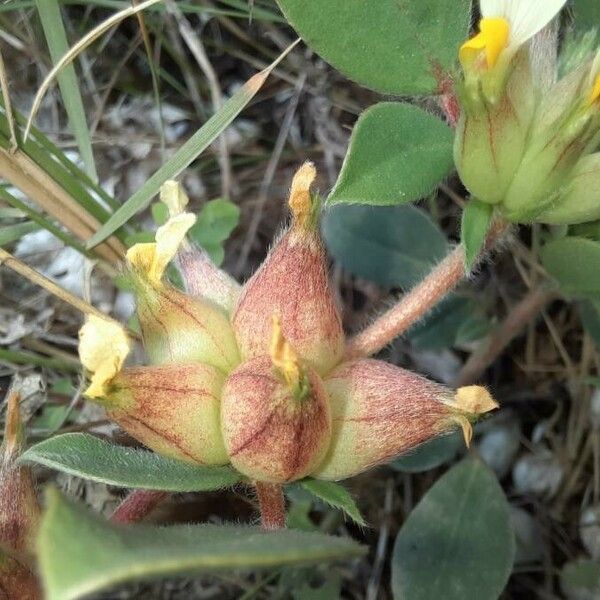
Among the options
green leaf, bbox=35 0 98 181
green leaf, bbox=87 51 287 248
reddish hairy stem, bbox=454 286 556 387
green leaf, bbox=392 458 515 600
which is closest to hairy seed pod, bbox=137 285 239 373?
green leaf, bbox=87 51 287 248

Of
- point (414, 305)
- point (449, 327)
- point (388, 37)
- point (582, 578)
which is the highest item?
point (388, 37)

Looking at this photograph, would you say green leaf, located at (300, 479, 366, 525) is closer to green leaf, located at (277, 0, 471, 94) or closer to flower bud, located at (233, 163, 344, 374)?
flower bud, located at (233, 163, 344, 374)

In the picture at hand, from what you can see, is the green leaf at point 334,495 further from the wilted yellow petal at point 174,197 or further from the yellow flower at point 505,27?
the yellow flower at point 505,27

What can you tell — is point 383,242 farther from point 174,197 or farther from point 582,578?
point 582,578

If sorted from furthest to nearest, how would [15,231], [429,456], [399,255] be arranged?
[399,255], [429,456], [15,231]

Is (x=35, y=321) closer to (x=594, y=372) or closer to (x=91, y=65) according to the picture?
(x=91, y=65)

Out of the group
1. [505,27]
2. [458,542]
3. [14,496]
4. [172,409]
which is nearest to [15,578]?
[14,496]

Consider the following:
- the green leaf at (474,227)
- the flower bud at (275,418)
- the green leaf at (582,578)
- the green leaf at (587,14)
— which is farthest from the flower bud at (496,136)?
the green leaf at (582,578)
